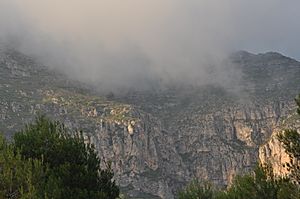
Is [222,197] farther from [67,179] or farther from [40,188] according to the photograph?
[40,188]

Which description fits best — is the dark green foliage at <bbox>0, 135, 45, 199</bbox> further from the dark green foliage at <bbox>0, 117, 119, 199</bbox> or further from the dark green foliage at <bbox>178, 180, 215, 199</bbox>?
the dark green foliage at <bbox>178, 180, 215, 199</bbox>

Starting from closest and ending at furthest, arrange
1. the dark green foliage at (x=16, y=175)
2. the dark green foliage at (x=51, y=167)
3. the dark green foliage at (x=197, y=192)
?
the dark green foliage at (x=16, y=175), the dark green foliage at (x=51, y=167), the dark green foliage at (x=197, y=192)

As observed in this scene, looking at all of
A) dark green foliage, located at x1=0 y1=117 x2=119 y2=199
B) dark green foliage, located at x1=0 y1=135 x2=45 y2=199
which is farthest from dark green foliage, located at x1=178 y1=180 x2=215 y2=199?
dark green foliage, located at x1=0 y1=135 x2=45 y2=199

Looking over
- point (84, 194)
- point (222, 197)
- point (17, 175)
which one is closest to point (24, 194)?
point (17, 175)

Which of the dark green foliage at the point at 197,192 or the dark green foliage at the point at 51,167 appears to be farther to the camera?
the dark green foliage at the point at 197,192

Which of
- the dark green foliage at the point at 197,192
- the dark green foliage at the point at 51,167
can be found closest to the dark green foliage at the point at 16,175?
the dark green foliage at the point at 51,167

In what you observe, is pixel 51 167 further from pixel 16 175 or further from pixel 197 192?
pixel 197 192

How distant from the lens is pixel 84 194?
2839 cm

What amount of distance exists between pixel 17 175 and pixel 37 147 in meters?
5.55

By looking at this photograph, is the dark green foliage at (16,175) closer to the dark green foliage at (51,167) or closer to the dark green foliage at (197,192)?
the dark green foliage at (51,167)

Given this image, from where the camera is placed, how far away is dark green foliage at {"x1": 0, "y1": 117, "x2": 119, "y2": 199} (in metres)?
25.7

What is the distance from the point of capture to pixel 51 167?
30219mm

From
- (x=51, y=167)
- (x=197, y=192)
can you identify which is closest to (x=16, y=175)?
(x=51, y=167)

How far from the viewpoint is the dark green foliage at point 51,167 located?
84.3 ft
